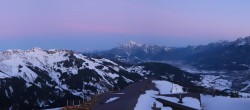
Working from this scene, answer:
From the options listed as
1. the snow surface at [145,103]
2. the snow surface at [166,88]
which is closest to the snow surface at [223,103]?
the snow surface at [166,88]

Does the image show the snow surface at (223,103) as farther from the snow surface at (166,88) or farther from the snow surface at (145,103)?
the snow surface at (145,103)

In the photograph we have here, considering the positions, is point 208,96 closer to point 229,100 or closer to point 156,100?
point 229,100

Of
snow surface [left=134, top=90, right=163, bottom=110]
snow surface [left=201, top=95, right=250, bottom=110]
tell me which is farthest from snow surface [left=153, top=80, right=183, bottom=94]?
snow surface [left=134, top=90, right=163, bottom=110]

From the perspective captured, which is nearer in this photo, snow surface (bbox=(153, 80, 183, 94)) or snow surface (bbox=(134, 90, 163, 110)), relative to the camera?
snow surface (bbox=(134, 90, 163, 110))

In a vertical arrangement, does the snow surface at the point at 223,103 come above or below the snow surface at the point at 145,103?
below

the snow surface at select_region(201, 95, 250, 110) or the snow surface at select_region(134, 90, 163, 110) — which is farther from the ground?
the snow surface at select_region(134, 90, 163, 110)

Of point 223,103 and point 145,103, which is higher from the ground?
point 145,103

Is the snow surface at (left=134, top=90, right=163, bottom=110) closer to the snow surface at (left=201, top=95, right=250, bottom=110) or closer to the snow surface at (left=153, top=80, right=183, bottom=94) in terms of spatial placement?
the snow surface at (left=201, top=95, right=250, bottom=110)

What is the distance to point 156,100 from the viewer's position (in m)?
76.0

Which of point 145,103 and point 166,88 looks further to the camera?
point 166,88

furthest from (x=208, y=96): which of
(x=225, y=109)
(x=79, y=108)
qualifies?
(x=79, y=108)

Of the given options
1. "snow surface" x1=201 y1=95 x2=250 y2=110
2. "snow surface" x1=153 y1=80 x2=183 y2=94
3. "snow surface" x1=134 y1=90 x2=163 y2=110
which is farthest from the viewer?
"snow surface" x1=153 y1=80 x2=183 y2=94

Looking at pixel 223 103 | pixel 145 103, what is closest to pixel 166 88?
pixel 223 103

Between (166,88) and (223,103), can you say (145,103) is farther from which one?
(166,88)
